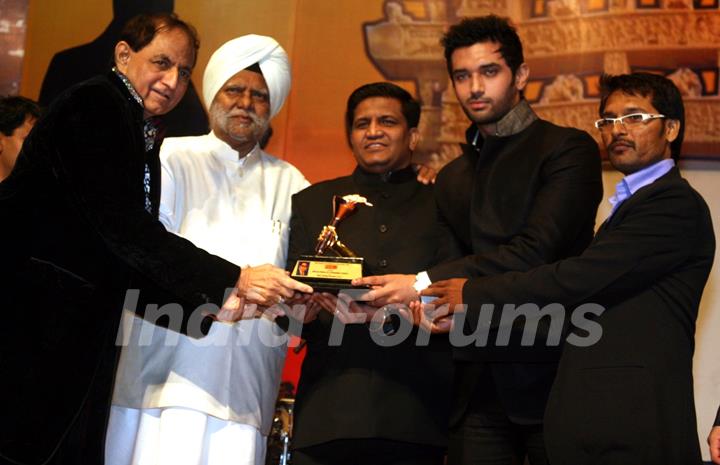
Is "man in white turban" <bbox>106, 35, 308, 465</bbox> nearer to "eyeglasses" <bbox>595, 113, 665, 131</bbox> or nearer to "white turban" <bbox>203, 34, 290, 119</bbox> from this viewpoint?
"white turban" <bbox>203, 34, 290, 119</bbox>

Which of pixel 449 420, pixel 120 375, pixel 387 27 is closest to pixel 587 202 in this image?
pixel 449 420

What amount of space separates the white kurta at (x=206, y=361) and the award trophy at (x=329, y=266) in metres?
0.37

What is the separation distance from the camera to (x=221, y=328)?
3.62 meters

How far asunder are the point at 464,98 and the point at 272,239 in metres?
1.02

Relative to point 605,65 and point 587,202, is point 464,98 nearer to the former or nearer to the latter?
point 587,202

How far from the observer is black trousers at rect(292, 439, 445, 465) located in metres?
3.42

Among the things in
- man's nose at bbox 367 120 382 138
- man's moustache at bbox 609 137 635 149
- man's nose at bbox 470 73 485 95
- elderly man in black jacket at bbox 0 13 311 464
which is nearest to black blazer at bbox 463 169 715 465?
man's moustache at bbox 609 137 635 149

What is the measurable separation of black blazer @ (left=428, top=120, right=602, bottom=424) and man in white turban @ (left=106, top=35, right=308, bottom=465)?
83 cm

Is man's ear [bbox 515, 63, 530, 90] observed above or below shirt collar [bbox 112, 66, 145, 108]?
above

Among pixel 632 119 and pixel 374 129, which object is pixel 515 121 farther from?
pixel 374 129

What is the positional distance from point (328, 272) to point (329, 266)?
0.03 m

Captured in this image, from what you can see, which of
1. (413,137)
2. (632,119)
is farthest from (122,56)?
(632,119)

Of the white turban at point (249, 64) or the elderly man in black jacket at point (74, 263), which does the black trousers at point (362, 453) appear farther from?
the white turban at point (249, 64)

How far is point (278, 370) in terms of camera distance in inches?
149
